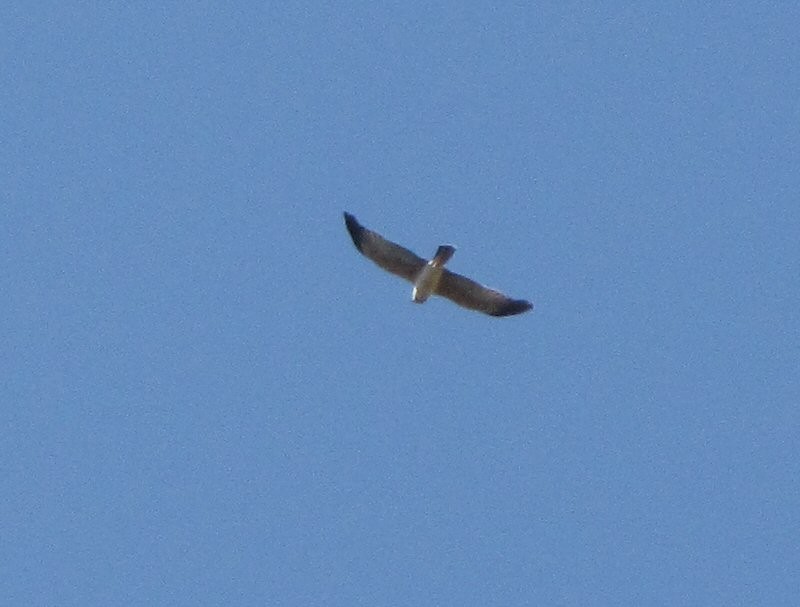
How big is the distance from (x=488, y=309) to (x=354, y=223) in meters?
2.39

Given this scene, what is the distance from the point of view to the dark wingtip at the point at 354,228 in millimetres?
39812

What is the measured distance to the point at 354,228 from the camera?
3981 centimetres

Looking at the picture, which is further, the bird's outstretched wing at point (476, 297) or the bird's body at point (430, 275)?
the bird's outstretched wing at point (476, 297)

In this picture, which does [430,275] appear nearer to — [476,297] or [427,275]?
[427,275]

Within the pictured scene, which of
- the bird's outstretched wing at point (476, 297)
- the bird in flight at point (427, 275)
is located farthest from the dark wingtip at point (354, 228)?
the bird's outstretched wing at point (476, 297)

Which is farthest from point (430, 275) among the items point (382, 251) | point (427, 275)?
point (382, 251)

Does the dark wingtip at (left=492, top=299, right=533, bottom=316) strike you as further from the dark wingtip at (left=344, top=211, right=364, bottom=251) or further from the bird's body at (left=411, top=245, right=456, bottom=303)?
the dark wingtip at (left=344, top=211, right=364, bottom=251)

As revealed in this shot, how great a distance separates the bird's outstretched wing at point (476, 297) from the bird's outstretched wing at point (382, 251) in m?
0.48

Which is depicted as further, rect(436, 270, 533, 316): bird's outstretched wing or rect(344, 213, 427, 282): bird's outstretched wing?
rect(436, 270, 533, 316): bird's outstretched wing

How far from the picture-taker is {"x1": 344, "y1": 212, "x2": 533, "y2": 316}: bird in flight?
39812mm

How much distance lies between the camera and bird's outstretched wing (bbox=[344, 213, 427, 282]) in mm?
39812

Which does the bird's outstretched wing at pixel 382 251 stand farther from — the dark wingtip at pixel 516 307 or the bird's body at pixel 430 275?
the dark wingtip at pixel 516 307

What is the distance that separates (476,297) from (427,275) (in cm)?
95

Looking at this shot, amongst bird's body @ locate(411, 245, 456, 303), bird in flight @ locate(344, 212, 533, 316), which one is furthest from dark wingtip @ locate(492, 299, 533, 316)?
bird's body @ locate(411, 245, 456, 303)
